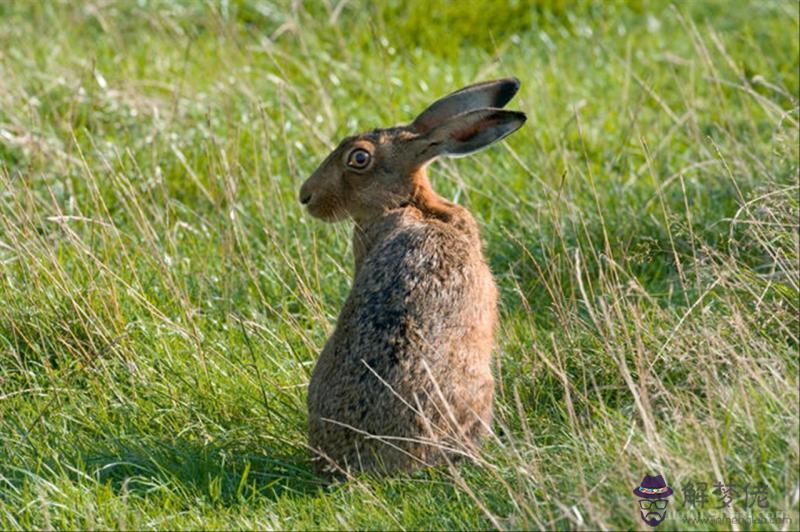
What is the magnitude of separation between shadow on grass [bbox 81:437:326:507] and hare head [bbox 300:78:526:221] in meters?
1.28

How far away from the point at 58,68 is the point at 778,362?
5.54 metres

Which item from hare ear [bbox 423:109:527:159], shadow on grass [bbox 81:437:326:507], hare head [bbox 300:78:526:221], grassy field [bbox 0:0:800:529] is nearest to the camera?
grassy field [bbox 0:0:800:529]

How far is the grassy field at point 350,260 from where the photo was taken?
488 centimetres

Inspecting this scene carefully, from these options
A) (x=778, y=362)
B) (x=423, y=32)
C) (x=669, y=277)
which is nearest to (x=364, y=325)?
(x=778, y=362)

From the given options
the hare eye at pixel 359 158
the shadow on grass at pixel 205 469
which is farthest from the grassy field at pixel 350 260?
the hare eye at pixel 359 158

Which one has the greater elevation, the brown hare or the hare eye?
the hare eye

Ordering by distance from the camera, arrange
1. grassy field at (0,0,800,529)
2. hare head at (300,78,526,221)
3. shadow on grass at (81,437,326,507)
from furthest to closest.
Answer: hare head at (300,78,526,221) → shadow on grass at (81,437,326,507) → grassy field at (0,0,800,529)

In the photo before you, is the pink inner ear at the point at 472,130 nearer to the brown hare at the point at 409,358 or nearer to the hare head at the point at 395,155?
the hare head at the point at 395,155

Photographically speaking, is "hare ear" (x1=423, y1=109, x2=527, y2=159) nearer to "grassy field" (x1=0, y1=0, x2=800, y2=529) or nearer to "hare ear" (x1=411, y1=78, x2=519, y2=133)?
"hare ear" (x1=411, y1=78, x2=519, y2=133)

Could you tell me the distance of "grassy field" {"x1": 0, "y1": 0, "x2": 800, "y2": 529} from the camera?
488cm

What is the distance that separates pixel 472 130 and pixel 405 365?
4.68ft

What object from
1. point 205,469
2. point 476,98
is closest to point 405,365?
point 205,469

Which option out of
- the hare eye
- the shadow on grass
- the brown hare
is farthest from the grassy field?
the hare eye

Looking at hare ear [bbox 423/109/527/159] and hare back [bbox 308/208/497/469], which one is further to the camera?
hare ear [bbox 423/109/527/159]
